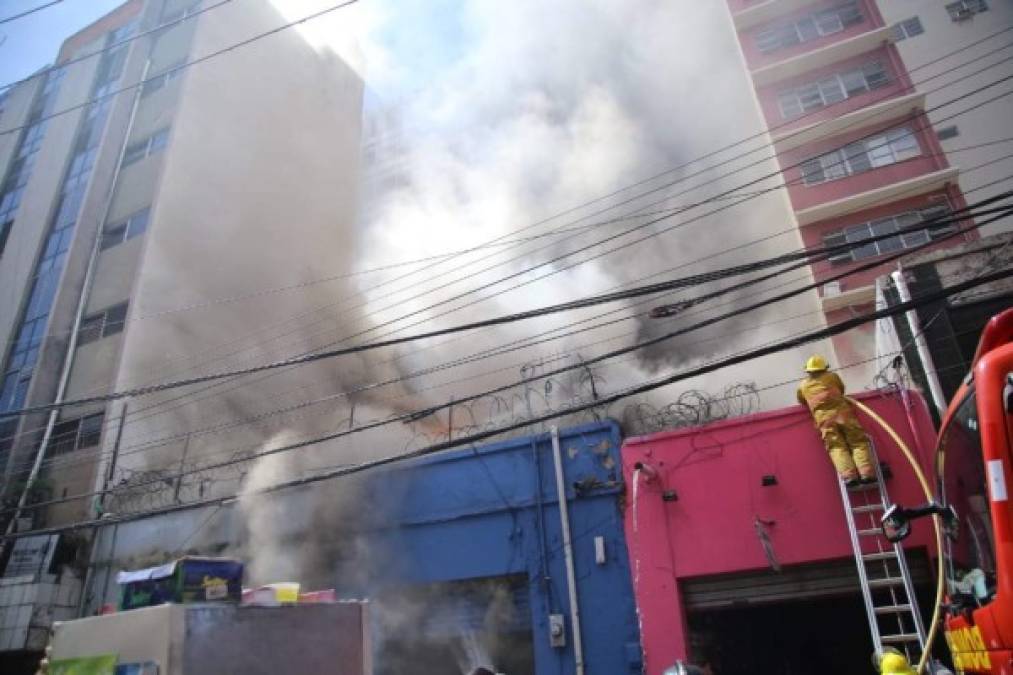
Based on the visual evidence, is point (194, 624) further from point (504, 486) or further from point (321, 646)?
point (504, 486)

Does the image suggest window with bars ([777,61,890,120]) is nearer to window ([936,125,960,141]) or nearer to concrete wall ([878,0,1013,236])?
concrete wall ([878,0,1013,236])

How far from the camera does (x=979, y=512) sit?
293cm

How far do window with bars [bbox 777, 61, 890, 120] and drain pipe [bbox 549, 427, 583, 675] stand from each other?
704 inches

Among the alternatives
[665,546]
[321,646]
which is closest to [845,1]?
[665,546]

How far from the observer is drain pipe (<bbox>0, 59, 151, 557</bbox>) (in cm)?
1691

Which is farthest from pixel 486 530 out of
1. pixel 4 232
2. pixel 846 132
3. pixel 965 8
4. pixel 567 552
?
pixel 965 8

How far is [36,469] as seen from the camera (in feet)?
56.0

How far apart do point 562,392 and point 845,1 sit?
20.3 metres

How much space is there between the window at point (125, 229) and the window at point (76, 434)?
6.18 m

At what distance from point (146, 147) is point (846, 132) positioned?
78.2 feet

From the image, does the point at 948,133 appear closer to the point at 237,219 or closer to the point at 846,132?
the point at 846,132

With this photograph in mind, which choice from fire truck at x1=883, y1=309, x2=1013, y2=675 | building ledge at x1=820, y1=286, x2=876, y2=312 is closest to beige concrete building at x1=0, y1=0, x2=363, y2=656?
building ledge at x1=820, y1=286, x2=876, y2=312

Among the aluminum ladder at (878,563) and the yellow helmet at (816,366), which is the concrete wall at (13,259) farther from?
the aluminum ladder at (878,563)

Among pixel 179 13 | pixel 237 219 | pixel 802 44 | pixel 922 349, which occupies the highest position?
pixel 179 13
